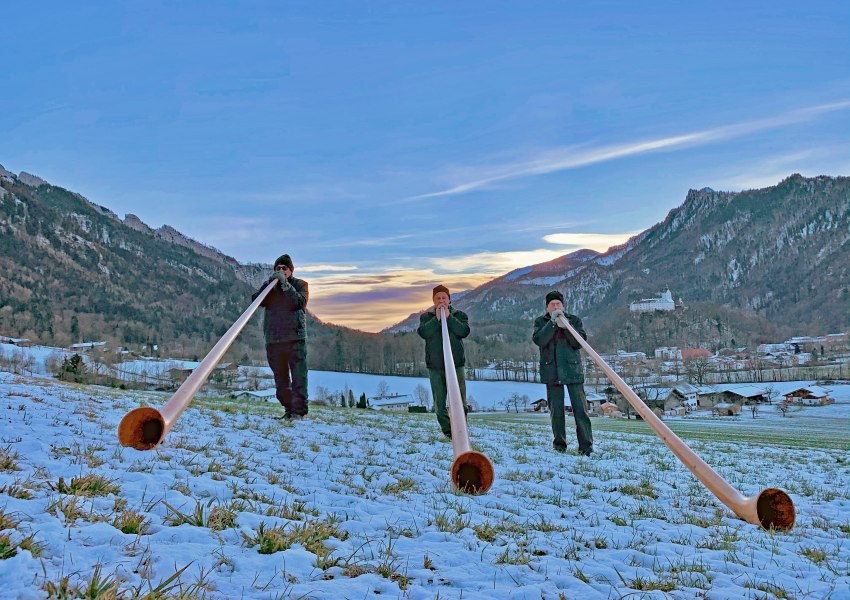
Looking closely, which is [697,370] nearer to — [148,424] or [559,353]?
[559,353]

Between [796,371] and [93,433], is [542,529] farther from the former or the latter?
[796,371]

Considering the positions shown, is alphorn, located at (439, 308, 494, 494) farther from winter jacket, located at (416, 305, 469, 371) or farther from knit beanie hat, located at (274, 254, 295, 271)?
knit beanie hat, located at (274, 254, 295, 271)

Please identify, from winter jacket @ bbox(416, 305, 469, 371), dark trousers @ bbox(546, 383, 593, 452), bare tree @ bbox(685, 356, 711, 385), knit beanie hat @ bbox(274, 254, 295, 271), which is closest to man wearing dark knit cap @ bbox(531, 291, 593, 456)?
dark trousers @ bbox(546, 383, 593, 452)

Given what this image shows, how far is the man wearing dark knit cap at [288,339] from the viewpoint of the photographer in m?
10.9

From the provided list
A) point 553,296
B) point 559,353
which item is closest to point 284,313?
point 553,296

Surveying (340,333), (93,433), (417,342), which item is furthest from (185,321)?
(93,433)

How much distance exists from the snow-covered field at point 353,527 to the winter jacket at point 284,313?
9.63 feet

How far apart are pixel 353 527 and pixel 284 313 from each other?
273 inches

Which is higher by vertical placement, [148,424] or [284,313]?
[284,313]

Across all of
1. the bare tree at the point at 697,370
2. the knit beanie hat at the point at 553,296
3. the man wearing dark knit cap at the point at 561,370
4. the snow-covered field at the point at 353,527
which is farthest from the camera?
the bare tree at the point at 697,370

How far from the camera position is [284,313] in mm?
10953

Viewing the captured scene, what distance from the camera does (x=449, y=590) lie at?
11.1 ft

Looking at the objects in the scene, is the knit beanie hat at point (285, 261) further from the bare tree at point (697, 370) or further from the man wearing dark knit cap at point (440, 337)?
the bare tree at point (697, 370)

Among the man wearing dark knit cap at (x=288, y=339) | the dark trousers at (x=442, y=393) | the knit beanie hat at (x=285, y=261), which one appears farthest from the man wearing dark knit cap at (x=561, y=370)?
the knit beanie hat at (x=285, y=261)
